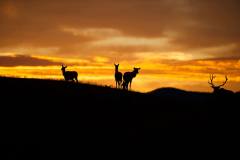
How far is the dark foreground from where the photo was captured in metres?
21.8

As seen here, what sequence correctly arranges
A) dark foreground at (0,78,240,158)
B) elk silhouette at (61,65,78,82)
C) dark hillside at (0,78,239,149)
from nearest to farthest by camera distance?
dark foreground at (0,78,240,158), dark hillside at (0,78,239,149), elk silhouette at (61,65,78,82)

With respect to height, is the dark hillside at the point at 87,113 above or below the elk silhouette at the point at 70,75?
below

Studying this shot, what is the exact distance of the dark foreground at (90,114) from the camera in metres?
21.8

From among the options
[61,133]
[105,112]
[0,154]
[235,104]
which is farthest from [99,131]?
[235,104]

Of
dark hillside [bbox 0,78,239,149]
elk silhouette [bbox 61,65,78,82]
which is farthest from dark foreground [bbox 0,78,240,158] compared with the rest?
elk silhouette [bbox 61,65,78,82]

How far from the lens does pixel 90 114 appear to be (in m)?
26.2

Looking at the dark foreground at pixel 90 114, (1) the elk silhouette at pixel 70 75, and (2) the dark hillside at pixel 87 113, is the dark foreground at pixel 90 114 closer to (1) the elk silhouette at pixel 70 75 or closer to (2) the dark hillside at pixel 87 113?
(2) the dark hillside at pixel 87 113

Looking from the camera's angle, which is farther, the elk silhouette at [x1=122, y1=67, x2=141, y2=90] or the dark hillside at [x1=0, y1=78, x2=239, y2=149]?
the elk silhouette at [x1=122, y1=67, x2=141, y2=90]

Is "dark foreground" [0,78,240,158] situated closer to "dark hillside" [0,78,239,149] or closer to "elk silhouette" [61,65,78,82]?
"dark hillside" [0,78,239,149]

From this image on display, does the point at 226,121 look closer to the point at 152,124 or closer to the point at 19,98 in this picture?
the point at 152,124

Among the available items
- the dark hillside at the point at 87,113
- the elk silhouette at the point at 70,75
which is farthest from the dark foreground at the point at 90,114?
the elk silhouette at the point at 70,75

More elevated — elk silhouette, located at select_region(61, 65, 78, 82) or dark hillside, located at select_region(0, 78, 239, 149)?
elk silhouette, located at select_region(61, 65, 78, 82)

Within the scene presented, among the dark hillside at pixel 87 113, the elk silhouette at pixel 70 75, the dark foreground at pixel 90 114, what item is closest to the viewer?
the dark foreground at pixel 90 114

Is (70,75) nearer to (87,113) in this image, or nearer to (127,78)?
(127,78)
